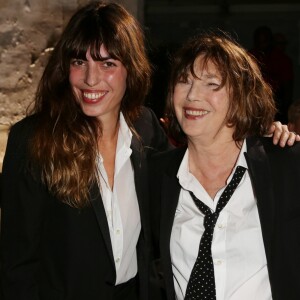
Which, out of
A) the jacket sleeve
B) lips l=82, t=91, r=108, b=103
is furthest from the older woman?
the jacket sleeve

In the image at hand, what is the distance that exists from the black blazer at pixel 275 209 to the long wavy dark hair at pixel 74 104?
31 centimetres

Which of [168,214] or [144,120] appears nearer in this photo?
[168,214]

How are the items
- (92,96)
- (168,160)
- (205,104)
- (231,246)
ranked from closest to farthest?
(231,246) → (205,104) → (92,96) → (168,160)

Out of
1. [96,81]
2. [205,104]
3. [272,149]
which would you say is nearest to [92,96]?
[96,81]

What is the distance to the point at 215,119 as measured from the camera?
2.48 meters

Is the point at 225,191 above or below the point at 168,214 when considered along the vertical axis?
above

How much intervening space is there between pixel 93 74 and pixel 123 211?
0.53m

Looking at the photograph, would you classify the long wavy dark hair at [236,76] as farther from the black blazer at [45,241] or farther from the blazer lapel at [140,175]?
the black blazer at [45,241]

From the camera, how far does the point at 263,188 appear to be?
7.85 ft

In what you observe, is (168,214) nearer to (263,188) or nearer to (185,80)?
(263,188)

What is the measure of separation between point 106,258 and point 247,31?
742 centimetres

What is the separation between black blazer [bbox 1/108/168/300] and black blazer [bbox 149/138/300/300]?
235 mm

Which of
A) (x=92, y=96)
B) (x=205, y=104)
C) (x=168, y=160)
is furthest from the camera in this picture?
(x=168, y=160)

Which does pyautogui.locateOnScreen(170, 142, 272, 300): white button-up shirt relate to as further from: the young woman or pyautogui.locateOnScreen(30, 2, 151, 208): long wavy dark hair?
pyautogui.locateOnScreen(30, 2, 151, 208): long wavy dark hair
